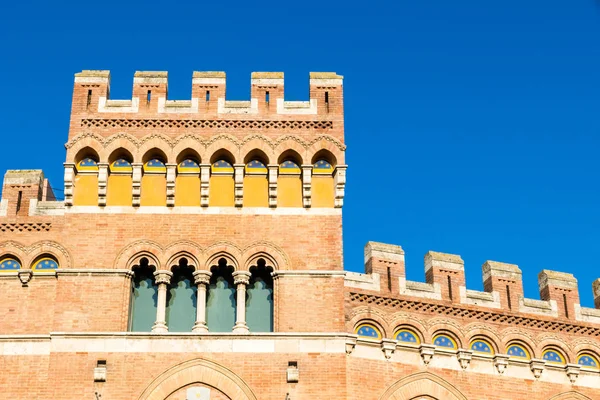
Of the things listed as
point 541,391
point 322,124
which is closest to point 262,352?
point 322,124

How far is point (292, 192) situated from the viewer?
27391 millimetres

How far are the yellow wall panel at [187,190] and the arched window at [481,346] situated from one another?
27.7ft

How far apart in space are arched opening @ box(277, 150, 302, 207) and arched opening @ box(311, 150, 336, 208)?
389 mm

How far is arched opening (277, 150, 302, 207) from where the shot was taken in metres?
27.3

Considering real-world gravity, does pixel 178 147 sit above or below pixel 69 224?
above

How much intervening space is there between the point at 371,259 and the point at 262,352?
4832mm

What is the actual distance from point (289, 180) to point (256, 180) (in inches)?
34.1

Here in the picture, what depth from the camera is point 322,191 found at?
27422 mm

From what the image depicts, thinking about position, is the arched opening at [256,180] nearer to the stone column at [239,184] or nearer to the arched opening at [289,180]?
the stone column at [239,184]

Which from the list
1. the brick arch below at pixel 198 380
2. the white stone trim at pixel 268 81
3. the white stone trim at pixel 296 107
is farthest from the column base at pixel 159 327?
the white stone trim at pixel 268 81

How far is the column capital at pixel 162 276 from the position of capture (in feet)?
85.3

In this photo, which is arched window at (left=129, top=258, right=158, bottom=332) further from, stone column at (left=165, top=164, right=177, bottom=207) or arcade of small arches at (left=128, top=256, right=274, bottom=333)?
stone column at (left=165, top=164, right=177, bottom=207)

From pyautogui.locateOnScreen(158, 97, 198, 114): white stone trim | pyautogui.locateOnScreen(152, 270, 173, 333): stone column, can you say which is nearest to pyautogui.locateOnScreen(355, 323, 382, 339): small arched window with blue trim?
pyautogui.locateOnScreen(152, 270, 173, 333): stone column

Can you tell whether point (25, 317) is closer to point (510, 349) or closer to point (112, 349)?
point (112, 349)
